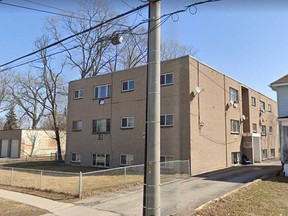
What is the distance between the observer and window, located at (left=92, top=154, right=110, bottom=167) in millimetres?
23453

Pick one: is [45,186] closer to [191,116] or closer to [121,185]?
[121,185]

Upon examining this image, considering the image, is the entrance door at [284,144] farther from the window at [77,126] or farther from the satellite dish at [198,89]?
the window at [77,126]

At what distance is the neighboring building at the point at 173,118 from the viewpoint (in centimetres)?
1911

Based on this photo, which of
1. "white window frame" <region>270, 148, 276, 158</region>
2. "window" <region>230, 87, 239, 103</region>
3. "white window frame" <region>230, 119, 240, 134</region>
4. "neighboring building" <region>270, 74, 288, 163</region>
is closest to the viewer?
"neighboring building" <region>270, 74, 288, 163</region>

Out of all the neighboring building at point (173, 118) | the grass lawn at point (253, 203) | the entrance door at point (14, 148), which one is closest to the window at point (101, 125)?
the neighboring building at point (173, 118)

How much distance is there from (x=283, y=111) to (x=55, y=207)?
15.7 m

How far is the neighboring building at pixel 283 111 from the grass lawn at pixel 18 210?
1489cm

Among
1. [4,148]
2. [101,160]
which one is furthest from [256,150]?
[4,148]

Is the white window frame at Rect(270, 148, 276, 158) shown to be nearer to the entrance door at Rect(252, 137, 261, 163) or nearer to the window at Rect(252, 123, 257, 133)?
the window at Rect(252, 123, 257, 133)

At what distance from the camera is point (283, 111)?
1897cm

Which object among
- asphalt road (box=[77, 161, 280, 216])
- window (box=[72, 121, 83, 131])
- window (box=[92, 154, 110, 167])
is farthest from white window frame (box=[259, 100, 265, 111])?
asphalt road (box=[77, 161, 280, 216])

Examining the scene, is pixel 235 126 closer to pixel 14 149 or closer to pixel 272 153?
pixel 272 153

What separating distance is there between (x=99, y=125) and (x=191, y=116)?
9.12 metres

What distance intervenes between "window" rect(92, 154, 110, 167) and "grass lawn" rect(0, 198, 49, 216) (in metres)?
13.5
